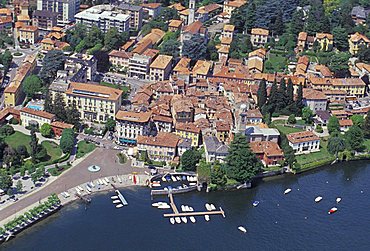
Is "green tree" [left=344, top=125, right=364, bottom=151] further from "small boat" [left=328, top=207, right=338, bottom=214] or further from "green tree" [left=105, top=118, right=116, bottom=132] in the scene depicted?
Result: "green tree" [left=105, top=118, right=116, bottom=132]

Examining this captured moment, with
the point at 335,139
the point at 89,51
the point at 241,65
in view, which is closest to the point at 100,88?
the point at 89,51

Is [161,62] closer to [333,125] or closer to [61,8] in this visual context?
[61,8]

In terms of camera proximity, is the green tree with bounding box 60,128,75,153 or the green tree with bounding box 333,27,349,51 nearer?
the green tree with bounding box 60,128,75,153

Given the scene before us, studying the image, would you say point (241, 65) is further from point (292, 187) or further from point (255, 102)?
point (292, 187)

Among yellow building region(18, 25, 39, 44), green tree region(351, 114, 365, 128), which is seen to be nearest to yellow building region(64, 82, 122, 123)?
yellow building region(18, 25, 39, 44)

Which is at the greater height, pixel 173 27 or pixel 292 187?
pixel 173 27

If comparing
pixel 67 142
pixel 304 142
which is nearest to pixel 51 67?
pixel 67 142

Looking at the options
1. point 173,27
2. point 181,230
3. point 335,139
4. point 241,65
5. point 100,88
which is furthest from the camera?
point 173,27
